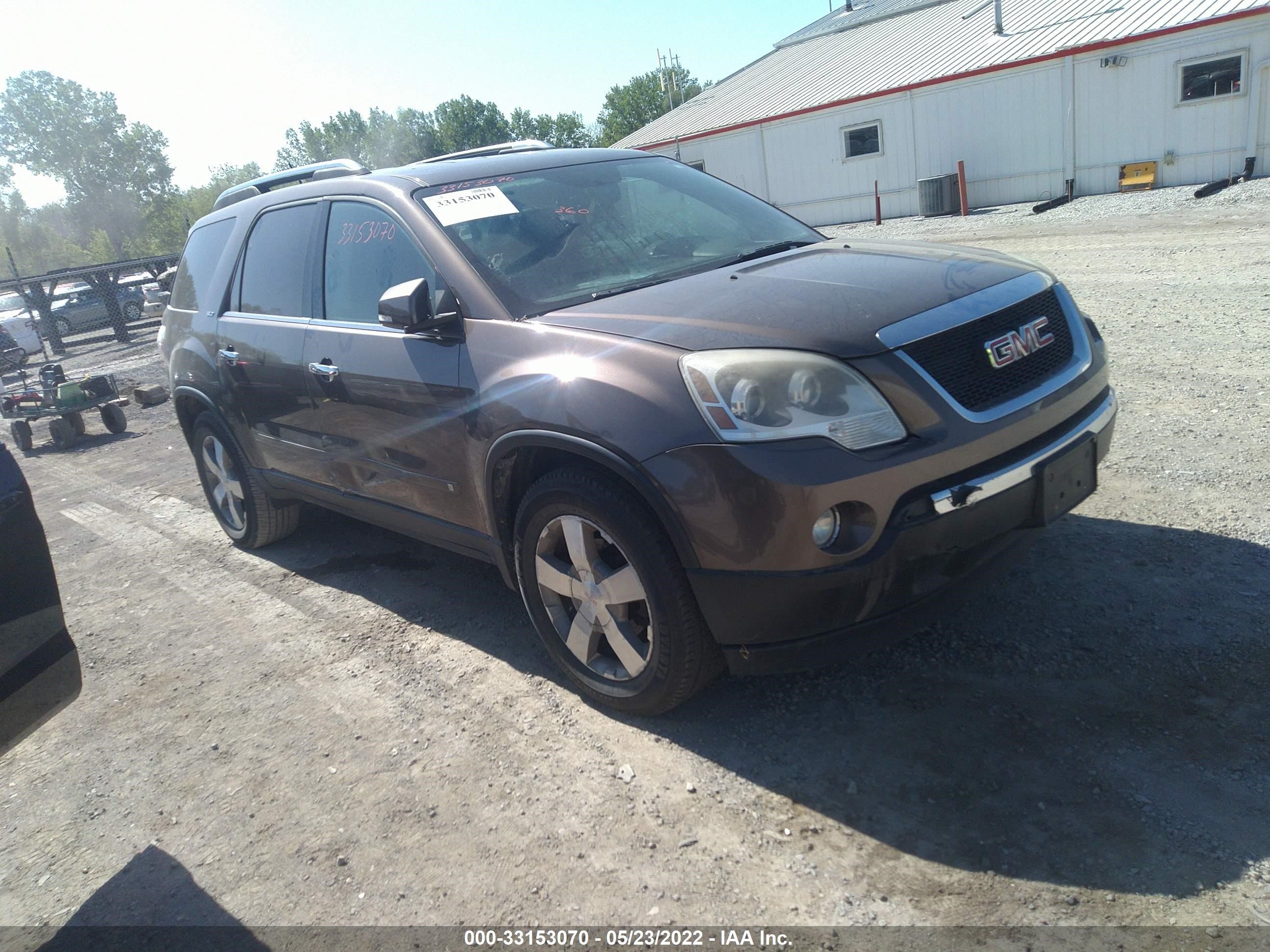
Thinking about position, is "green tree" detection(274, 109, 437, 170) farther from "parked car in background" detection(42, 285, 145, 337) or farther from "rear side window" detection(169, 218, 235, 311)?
"rear side window" detection(169, 218, 235, 311)

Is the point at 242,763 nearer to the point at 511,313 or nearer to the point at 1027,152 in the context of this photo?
the point at 511,313

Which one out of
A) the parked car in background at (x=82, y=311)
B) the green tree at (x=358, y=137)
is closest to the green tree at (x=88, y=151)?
the green tree at (x=358, y=137)

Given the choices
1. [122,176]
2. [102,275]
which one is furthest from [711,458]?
[122,176]

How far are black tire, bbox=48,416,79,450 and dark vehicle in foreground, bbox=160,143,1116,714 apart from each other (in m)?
7.66

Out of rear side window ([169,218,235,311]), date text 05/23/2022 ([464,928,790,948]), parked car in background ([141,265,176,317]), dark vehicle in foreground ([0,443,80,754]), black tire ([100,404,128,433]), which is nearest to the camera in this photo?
date text 05/23/2022 ([464,928,790,948])

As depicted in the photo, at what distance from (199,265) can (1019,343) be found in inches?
177

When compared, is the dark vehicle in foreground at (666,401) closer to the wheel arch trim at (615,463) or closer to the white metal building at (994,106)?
the wheel arch trim at (615,463)

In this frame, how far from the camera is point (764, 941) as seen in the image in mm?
2209

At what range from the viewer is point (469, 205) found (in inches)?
143

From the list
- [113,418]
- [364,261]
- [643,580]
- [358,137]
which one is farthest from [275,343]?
[358,137]

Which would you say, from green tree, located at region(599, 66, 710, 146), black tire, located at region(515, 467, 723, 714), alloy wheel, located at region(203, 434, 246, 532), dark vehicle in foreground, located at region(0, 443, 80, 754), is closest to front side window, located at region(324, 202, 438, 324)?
black tire, located at region(515, 467, 723, 714)

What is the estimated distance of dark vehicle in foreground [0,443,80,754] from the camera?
2473 millimetres

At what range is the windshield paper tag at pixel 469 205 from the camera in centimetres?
357

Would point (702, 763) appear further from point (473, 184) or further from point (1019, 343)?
point (473, 184)
